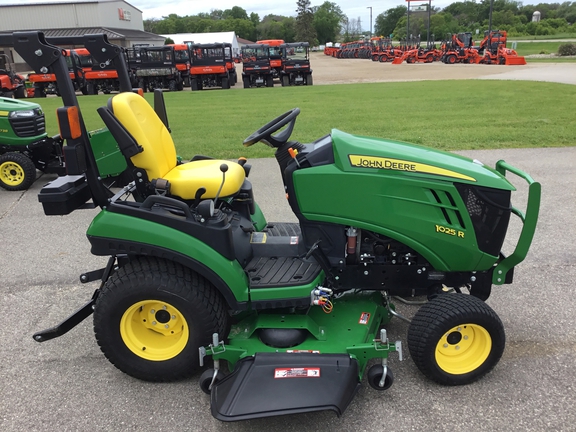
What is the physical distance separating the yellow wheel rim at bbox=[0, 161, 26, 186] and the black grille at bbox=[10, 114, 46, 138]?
Result: 1.59ft

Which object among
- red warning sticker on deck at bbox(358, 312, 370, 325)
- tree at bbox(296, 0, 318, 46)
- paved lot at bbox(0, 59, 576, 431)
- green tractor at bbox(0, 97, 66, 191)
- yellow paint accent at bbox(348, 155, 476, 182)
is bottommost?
paved lot at bbox(0, 59, 576, 431)

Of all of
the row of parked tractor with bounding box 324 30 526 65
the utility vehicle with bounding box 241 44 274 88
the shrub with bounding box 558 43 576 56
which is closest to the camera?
the utility vehicle with bounding box 241 44 274 88

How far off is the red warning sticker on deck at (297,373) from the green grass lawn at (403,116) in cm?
610

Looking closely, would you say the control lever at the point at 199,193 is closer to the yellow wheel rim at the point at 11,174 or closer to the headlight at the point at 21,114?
the yellow wheel rim at the point at 11,174

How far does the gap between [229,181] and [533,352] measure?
81.2 inches

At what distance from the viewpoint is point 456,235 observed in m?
2.60

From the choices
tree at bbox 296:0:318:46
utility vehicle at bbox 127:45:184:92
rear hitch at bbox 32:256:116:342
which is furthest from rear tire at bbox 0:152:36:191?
tree at bbox 296:0:318:46

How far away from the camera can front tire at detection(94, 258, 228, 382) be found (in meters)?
2.57

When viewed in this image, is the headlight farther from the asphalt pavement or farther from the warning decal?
the warning decal

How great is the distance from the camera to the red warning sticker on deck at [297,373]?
2.35 meters

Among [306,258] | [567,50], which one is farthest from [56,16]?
[306,258]

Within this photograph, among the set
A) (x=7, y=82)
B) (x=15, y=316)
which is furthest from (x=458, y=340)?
(x=7, y=82)

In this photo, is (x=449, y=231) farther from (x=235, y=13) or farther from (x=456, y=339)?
(x=235, y=13)

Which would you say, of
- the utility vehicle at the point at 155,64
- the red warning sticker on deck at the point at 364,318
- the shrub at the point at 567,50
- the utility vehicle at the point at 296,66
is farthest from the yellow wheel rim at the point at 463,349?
the shrub at the point at 567,50
